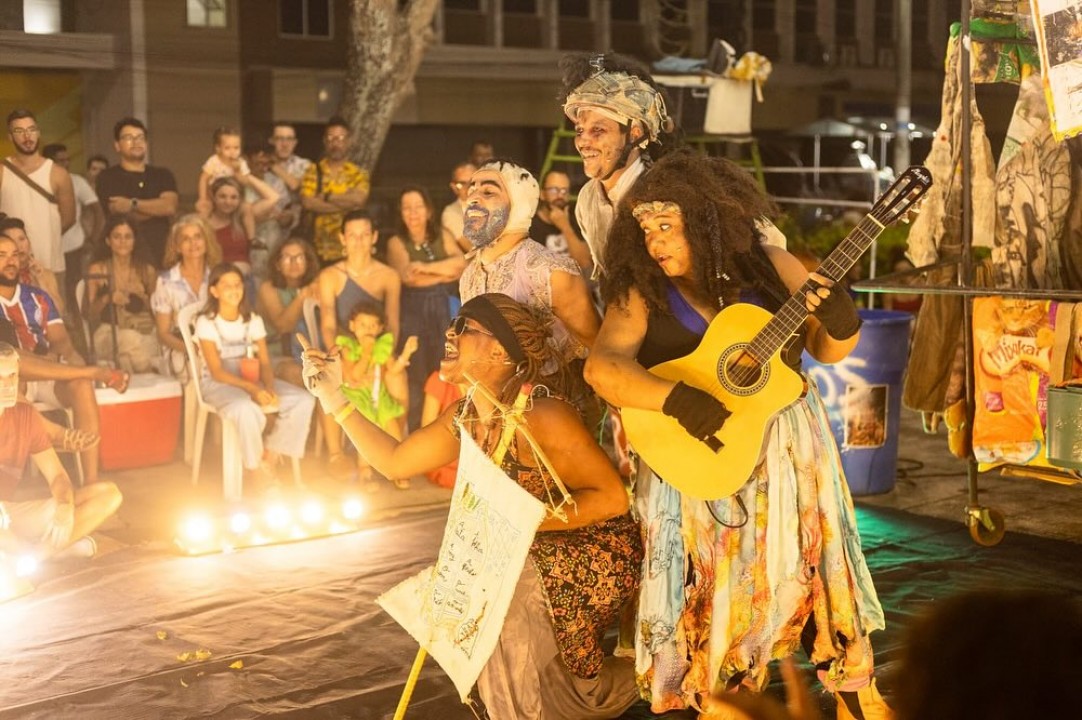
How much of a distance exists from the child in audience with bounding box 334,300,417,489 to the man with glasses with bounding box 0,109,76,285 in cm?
178

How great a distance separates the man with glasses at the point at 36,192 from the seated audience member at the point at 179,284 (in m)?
0.63

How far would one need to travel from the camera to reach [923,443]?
9.45 meters

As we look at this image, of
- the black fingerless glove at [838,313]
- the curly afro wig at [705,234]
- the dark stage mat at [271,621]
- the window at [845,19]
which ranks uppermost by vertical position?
the window at [845,19]

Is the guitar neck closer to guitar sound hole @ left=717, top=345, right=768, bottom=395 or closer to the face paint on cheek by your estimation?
guitar sound hole @ left=717, top=345, right=768, bottom=395

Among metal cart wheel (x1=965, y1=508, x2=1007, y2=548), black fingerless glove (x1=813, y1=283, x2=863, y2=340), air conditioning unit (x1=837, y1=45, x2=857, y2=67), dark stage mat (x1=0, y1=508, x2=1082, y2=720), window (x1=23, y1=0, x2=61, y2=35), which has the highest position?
air conditioning unit (x1=837, y1=45, x2=857, y2=67)

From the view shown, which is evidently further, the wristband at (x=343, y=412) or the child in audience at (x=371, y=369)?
the child in audience at (x=371, y=369)

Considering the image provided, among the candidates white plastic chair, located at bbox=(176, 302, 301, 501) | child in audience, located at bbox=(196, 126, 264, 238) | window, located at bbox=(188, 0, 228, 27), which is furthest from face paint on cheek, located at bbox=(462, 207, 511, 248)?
window, located at bbox=(188, 0, 228, 27)

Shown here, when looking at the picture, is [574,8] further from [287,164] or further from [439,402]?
[439,402]

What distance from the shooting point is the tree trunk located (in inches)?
448

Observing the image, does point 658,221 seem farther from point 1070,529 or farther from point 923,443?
point 923,443

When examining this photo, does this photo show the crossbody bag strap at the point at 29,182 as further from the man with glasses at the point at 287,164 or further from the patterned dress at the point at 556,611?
the patterned dress at the point at 556,611

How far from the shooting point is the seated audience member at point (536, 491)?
4207 millimetres

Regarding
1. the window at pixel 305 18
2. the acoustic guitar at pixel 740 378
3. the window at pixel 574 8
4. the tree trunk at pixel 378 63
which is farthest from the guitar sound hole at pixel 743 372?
the window at pixel 574 8

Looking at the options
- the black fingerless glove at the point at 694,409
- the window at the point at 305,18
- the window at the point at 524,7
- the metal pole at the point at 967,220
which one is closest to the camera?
the black fingerless glove at the point at 694,409
